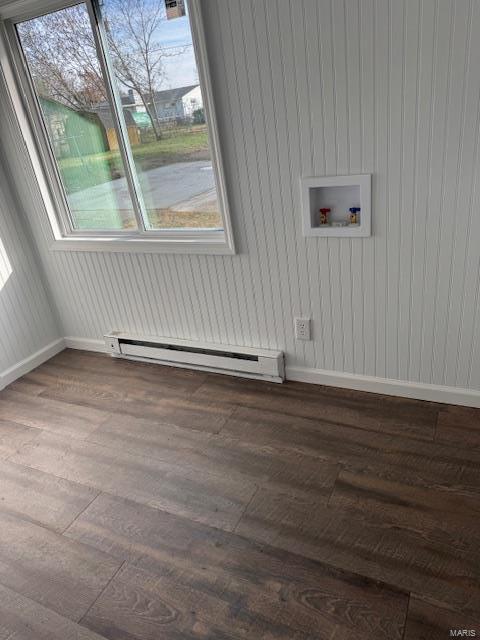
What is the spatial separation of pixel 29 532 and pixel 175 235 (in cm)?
163

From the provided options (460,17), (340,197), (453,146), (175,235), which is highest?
(460,17)

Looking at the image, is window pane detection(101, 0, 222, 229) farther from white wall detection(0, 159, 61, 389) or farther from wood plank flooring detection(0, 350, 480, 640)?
wood plank flooring detection(0, 350, 480, 640)

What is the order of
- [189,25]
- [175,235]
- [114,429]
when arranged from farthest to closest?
[175,235] → [114,429] → [189,25]

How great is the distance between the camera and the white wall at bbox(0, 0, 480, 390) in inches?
68.0

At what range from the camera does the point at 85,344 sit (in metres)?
3.28

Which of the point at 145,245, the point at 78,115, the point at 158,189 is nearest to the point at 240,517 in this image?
the point at 145,245

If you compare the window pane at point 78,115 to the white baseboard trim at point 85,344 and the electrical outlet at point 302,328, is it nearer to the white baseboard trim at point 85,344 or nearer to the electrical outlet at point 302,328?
the white baseboard trim at point 85,344

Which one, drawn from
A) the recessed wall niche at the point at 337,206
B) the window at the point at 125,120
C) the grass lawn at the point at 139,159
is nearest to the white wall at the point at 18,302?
the window at the point at 125,120

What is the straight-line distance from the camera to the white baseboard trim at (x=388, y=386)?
2.18 meters

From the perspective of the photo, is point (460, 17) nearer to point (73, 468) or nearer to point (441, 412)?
point (441, 412)

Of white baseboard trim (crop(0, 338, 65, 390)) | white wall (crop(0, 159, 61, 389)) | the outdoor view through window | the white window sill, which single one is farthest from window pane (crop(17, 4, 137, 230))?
white baseboard trim (crop(0, 338, 65, 390))

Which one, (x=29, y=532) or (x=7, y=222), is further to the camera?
(x=7, y=222)

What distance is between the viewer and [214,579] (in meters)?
1.52

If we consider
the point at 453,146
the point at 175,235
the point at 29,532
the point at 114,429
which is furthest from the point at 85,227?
the point at 453,146
